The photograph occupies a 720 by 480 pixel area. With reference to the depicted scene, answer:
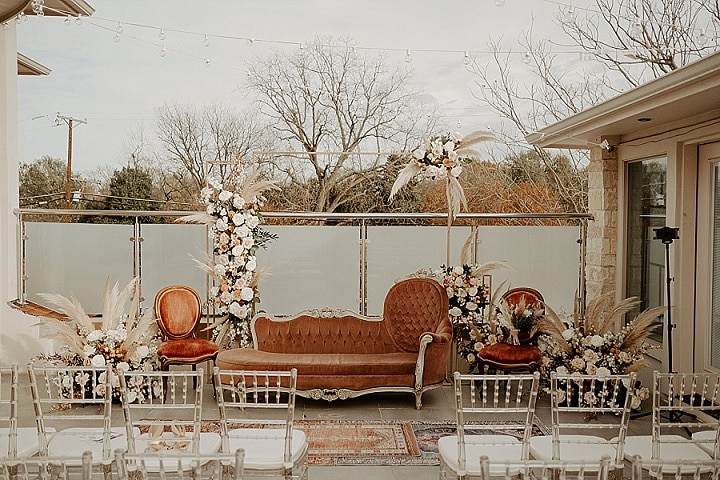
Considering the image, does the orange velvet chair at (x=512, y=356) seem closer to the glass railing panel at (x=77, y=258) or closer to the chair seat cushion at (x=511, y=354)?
the chair seat cushion at (x=511, y=354)

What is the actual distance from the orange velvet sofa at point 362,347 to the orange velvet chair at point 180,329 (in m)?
0.25

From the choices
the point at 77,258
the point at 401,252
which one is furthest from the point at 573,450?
the point at 77,258

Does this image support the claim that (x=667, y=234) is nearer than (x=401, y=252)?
Yes

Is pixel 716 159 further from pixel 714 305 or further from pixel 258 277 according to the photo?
pixel 258 277

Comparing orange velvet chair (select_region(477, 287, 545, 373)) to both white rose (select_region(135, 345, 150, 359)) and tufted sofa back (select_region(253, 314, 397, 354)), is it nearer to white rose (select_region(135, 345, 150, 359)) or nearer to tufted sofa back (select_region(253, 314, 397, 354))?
tufted sofa back (select_region(253, 314, 397, 354))

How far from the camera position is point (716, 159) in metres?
5.92

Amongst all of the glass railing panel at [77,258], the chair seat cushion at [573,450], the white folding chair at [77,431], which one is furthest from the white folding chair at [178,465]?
the glass railing panel at [77,258]

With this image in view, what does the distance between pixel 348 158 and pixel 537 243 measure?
5533mm

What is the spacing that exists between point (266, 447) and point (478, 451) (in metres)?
1.03

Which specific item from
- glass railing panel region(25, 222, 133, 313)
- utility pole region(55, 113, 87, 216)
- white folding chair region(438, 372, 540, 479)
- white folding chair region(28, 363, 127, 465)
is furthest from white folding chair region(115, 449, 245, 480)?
utility pole region(55, 113, 87, 216)

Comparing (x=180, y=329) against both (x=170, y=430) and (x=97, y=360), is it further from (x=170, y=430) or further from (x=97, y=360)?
(x=170, y=430)

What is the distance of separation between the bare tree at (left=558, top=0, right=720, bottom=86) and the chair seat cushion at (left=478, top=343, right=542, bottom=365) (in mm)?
5265

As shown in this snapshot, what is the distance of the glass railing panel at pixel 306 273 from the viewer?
8180 millimetres

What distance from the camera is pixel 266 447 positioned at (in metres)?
3.82
